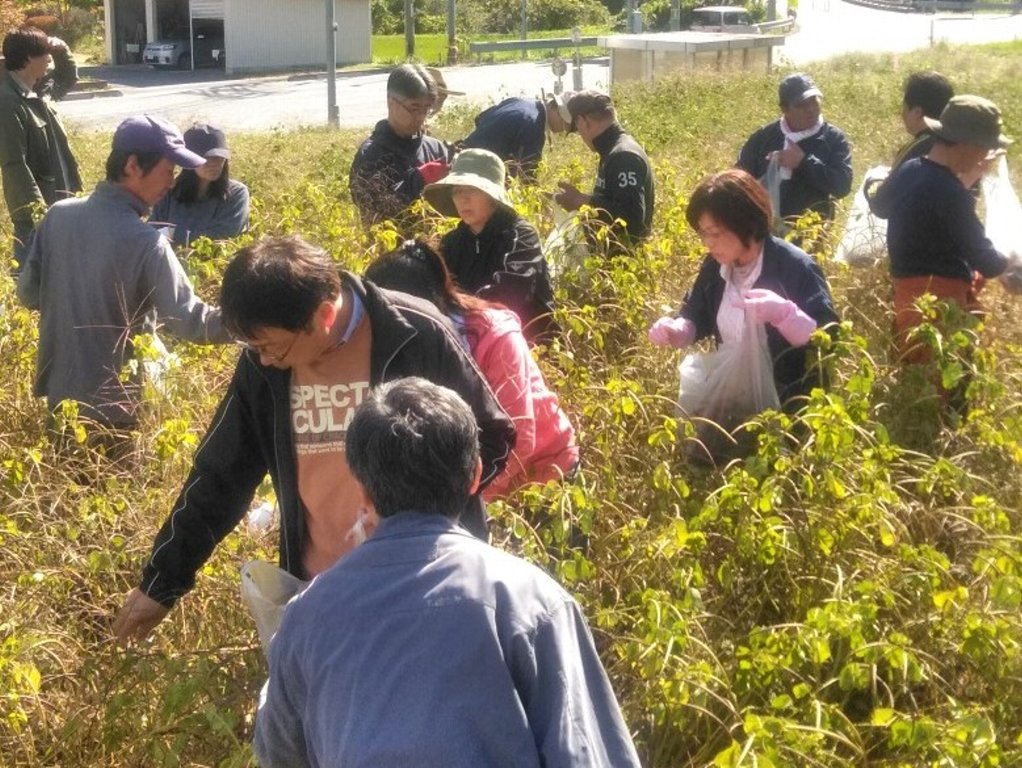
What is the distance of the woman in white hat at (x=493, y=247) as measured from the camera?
458 centimetres

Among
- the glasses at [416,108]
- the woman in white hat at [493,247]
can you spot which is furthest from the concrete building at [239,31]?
the woman in white hat at [493,247]

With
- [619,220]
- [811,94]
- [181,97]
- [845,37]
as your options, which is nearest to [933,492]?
[619,220]

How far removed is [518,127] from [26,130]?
221 cm

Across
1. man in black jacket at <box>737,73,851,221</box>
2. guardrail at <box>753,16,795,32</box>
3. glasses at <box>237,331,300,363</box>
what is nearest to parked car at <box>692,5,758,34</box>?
guardrail at <box>753,16,795,32</box>

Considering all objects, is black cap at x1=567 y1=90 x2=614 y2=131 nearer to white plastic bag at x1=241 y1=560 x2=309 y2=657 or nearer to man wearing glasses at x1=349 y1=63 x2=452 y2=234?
man wearing glasses at x1=349 y1=63 x2=452 y2=234

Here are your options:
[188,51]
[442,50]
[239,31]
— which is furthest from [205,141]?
[442,50]

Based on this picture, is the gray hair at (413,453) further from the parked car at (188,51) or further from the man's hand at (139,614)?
the parked car at (188,51)

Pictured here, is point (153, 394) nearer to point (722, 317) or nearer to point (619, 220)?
point (722, 317)

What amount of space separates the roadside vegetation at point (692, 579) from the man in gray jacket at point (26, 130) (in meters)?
1.53

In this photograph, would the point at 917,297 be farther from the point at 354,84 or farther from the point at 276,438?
the point at 354,84

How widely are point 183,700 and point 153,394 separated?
4.78ft

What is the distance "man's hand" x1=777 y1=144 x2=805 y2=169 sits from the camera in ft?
21.4

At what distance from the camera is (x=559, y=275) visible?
18.7ft

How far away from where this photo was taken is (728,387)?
4.39 m
